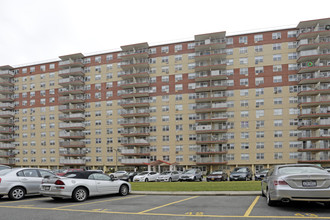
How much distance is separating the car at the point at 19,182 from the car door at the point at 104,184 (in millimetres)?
3217

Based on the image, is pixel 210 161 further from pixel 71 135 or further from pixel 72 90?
pixel 72 90

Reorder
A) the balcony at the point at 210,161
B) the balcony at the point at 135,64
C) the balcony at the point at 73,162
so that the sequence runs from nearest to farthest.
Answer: the balcony at the point at 210,161 → the balcony at the point at 135,64 → the balcony at the point at 73,162

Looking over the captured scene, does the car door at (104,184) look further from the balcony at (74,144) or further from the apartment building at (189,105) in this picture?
the balcony at (74,144)

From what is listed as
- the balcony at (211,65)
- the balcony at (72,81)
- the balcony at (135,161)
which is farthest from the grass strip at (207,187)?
the balcony at (72,81)

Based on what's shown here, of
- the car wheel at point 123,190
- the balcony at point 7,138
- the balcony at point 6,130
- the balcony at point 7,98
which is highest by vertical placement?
the balcony at point 7,98

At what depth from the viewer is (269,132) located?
47.5 m

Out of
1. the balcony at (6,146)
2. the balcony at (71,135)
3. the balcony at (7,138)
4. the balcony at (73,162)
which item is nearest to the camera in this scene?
the balcony at (73,162)

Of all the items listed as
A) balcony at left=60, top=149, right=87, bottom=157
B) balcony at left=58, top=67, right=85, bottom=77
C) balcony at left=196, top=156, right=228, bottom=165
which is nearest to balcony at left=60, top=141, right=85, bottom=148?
balcony at left=60, top=149, right=87, bottom=157

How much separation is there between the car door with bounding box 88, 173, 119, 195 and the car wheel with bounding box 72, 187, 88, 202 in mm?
642

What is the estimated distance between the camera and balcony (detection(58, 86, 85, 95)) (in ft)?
194

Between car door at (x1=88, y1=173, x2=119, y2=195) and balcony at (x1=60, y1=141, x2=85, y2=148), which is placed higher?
balcony at (x1=60, y1=141, x2=85, y2=148)

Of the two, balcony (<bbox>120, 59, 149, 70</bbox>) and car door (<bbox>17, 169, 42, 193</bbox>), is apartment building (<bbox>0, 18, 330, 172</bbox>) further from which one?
car door (<bbox>17, 169, 42, 193</bbox>)

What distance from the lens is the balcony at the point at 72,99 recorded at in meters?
59.0

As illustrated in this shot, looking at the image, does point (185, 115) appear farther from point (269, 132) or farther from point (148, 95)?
point (269, 132)
